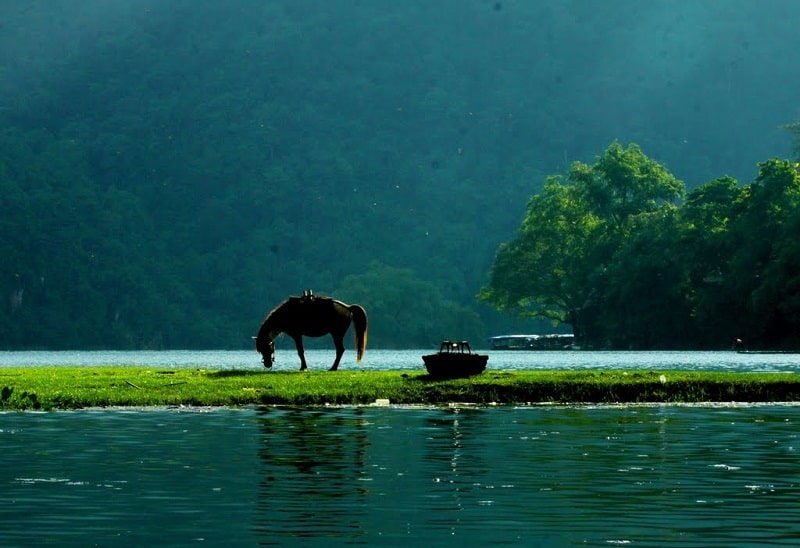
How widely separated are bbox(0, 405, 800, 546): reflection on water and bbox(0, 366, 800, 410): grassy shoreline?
14.2 feet

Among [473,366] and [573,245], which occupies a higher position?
[573,245]

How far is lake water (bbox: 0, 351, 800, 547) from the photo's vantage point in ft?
66.6

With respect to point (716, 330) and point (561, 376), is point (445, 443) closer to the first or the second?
point (561, 376)

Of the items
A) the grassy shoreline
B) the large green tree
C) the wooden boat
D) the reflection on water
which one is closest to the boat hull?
the wooden boat

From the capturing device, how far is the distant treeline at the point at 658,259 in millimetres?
139875

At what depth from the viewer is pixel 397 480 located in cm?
2631

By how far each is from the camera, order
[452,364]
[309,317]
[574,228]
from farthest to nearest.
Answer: [574,228] → [309,317] → [452,364]

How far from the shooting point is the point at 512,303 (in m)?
190

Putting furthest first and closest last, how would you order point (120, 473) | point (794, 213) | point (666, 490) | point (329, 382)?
point (794, 213) → point (329, 382) → point (120, 473) → point (666, 490)

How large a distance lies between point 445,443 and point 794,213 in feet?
359

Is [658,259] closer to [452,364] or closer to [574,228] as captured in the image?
[574,228]

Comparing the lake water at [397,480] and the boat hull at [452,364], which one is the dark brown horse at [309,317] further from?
the lake water at [397,480]

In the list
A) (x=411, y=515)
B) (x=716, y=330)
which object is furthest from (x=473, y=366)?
(x=716, y=330)

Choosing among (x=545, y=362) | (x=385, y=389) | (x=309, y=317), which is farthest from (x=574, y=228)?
(x=385, y=389)
